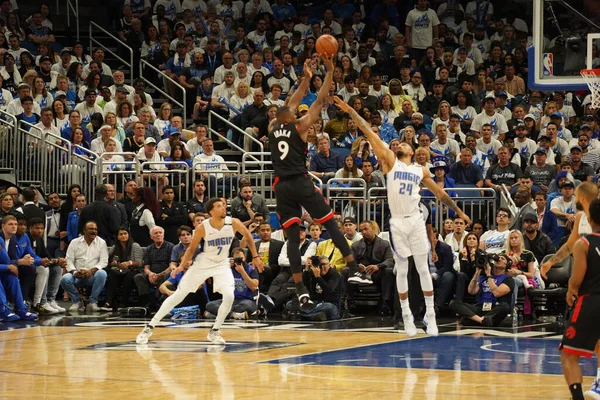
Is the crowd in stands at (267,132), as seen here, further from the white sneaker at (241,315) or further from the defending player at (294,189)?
the defending player at (294,189)

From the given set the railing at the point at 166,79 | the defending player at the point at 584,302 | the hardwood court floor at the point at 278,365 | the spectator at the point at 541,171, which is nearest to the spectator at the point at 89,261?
the hardwood court floor at the point at 278,365

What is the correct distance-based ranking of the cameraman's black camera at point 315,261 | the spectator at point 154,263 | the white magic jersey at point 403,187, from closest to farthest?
the white magic jersey at point 403,187 < the cameraman's black camera at point 315,261 < the spectator at point 154,263

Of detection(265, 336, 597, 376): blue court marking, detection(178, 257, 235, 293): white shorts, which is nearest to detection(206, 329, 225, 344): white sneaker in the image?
detection(178, 257, 235, 293): white shorts

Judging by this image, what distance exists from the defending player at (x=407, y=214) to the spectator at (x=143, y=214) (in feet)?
22.9

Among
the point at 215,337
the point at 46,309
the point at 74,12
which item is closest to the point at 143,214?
the point at 46,309

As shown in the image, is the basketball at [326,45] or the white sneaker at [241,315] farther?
the white sneaker at [241,315]

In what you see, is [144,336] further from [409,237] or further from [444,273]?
[444,273]

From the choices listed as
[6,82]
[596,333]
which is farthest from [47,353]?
[6,82]

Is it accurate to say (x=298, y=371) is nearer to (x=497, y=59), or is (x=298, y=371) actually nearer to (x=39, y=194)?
(x=39, y=194)

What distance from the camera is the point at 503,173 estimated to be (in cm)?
2019

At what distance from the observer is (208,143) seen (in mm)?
21156

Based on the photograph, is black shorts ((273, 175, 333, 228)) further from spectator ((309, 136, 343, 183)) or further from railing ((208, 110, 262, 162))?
railing ((208, 110, 262, 162))

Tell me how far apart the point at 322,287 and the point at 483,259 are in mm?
2824

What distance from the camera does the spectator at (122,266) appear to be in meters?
19.5
